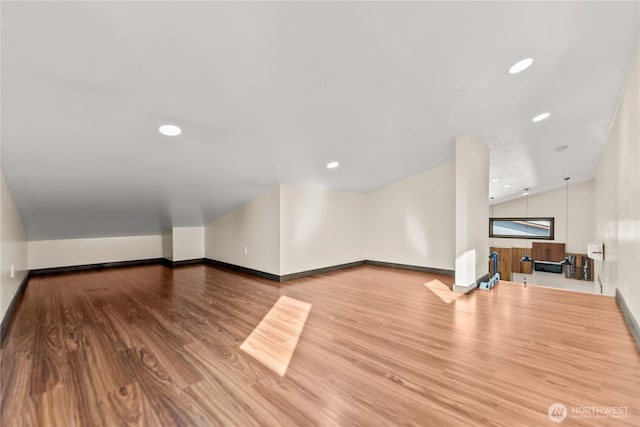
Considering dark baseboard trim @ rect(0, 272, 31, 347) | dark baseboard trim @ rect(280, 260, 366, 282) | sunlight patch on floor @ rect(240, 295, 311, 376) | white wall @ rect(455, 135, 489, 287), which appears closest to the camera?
sunlight patch on floor @ rect(240, 295, 311, 376)

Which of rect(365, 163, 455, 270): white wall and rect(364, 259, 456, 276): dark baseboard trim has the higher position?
rect(365, 163, 455, 270): white wall

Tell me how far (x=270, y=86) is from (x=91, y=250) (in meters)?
5.84

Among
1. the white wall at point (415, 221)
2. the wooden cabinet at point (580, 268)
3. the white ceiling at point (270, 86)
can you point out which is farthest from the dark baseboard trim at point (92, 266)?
the wooden cabinet at point (580, 268)

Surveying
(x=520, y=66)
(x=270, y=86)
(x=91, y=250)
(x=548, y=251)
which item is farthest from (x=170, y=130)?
(x=548, y=251)

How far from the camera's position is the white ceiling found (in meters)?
1.46

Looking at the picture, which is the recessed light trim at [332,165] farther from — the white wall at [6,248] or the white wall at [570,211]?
the white wall at [570,211]

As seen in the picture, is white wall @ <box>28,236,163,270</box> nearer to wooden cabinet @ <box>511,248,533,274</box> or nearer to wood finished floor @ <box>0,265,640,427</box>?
wood finished floor @ <box>0,265,640,427</box>

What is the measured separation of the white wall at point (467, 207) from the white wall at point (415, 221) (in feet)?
2.77

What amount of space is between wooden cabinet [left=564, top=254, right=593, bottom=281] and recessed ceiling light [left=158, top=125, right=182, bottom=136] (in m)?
10.1

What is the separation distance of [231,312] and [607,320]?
12.0ft

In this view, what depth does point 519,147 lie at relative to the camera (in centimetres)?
411

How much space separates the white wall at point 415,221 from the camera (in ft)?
15.5

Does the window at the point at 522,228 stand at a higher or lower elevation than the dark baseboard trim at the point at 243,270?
higher

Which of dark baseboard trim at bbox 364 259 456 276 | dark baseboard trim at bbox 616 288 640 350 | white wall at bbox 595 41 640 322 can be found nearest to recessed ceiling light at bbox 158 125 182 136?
white wall at bbox 595 41 640 322
